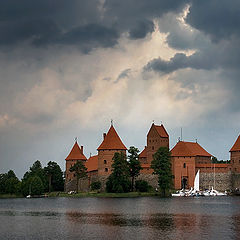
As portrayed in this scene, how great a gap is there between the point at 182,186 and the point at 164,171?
12.4 metres

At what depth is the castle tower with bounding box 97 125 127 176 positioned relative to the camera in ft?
250

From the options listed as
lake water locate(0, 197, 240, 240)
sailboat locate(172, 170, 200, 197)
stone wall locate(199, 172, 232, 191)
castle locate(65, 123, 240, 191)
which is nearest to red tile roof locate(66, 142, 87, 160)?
castle locate(65, 123, 240, 191)

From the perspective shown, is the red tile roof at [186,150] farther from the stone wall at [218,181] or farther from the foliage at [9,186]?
the foliage at [9,186]

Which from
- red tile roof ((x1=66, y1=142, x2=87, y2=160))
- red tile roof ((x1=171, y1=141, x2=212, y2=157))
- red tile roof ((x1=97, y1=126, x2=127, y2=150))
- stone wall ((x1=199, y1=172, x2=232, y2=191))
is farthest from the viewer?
red tile roof ((x1=66, y1=142, x2=87, y2=160))

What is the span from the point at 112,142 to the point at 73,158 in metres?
13.1

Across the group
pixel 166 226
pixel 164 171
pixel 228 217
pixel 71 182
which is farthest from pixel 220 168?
pixel 166 226

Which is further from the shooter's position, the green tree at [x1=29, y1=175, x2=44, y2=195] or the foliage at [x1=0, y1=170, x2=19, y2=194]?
the foliage at [x1=0, y1=170, x2=19, y2=194]

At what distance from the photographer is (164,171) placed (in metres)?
64.9

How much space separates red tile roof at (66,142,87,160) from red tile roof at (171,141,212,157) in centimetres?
1866

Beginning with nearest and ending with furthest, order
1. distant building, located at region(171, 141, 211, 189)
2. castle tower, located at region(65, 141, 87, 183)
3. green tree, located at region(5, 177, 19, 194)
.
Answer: distant building, located at region(171, 141, 211, 189) → castle tower, located at region(65, 141, 87, 183) → green tree, located at region(5, 177, 19, 194)

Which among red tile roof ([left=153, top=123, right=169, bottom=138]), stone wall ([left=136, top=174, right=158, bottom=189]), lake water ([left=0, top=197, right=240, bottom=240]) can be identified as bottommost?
lake water ([left=0, top=197, right=240, bottom=240])

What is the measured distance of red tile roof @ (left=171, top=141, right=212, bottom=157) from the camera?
76594 millimetres

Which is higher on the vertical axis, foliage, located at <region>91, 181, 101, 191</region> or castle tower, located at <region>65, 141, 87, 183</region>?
castle tower, located at <region>65, 141, 87, 183</region>

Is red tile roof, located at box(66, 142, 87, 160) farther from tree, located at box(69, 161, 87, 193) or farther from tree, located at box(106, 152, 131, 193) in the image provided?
tree, located at box(106, 152, 131, 193)
